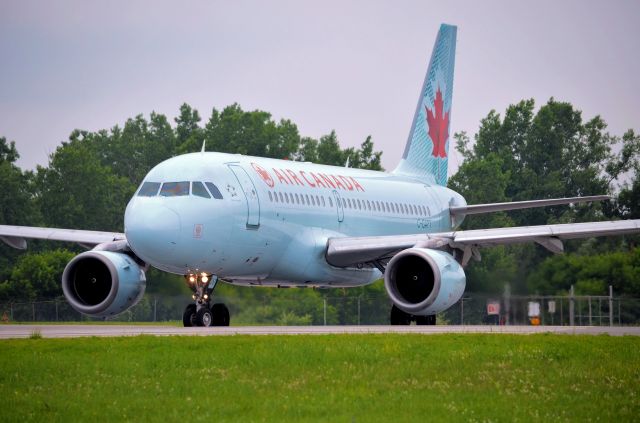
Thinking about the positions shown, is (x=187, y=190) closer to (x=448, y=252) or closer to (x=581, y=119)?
(x=448, y=252)

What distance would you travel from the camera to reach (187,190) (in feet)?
94.0

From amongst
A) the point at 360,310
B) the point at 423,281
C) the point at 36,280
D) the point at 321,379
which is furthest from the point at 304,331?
the point at 36,280

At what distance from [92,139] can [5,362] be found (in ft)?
279

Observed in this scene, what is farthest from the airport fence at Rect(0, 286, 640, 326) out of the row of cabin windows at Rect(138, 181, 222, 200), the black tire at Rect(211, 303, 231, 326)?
the row of cabin windows at Rect(138, 181, 222, 200)

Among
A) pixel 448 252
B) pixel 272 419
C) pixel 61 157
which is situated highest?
pixel 61 157

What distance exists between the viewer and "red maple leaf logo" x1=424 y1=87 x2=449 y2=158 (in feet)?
141

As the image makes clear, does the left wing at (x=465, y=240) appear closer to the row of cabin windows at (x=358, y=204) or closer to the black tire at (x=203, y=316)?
the row of cabin windows at (x=358, y=204)

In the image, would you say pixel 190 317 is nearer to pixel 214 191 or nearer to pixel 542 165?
pixel 214 191

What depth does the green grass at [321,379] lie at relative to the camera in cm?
1525

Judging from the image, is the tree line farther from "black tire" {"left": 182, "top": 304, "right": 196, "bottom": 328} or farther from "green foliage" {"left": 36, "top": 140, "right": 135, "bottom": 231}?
"black tire" {"left": 182, "top": 304, "right": 196, "bottom": 328}

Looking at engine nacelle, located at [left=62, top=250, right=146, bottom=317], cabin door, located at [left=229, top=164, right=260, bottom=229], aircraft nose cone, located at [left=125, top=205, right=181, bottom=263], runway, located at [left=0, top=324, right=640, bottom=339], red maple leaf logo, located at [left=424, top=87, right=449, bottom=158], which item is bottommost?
runway, located at [left=0, top=324, right=640, bottom=339]

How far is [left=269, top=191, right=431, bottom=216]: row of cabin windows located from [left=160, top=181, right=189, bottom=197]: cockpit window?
111 inches

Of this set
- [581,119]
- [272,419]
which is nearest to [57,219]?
[581,119]

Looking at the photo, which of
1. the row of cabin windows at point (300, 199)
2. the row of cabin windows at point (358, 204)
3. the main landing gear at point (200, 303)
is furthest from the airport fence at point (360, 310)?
the main landing gear at point (200, 303)
